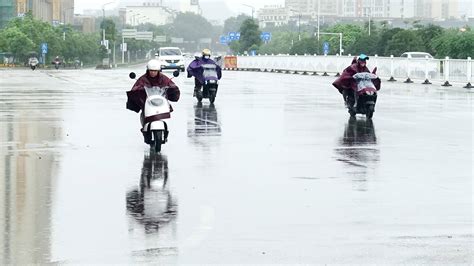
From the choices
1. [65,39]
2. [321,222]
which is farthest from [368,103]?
[65,39]

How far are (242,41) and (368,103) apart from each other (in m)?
112

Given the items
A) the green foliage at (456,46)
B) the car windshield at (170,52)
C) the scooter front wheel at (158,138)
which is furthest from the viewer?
the green foliage at (456,46)

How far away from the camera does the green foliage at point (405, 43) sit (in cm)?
9362

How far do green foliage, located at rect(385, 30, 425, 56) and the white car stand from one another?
24432 mm

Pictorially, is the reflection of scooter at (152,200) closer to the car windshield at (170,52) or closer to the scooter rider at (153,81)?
the scooter rider at (153,81)

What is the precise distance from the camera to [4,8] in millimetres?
162625

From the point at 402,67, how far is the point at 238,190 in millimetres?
39462

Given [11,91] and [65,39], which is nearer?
[11,91]

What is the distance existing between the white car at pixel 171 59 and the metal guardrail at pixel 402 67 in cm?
666

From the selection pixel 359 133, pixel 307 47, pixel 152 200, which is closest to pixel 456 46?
pixel 307 47

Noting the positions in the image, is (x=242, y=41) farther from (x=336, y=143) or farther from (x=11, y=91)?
(x=336, y=143)

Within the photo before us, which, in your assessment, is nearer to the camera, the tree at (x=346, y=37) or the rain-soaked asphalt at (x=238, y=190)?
the rain-soaked asphalt at (x=238, y=190)

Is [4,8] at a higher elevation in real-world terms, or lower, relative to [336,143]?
higher

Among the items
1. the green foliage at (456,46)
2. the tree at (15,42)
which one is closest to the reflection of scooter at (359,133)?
the green foliage at (456,46)
